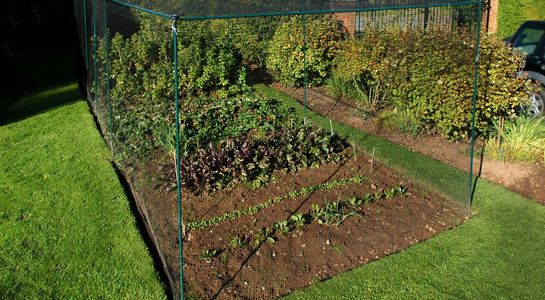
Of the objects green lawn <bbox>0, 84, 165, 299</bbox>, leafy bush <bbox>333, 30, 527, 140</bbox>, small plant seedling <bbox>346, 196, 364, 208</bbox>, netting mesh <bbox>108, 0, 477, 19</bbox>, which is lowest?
green lawn <bbox>0, 84, 165, 299</bbox>

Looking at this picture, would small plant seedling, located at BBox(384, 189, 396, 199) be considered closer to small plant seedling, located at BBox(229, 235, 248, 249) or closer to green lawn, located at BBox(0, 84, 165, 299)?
small plant seedling, located at BBox(229, 235, 248, 249)

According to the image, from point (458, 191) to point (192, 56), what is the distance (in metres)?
3.78

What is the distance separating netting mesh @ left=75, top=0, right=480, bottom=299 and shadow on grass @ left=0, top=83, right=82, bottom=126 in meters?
1.61

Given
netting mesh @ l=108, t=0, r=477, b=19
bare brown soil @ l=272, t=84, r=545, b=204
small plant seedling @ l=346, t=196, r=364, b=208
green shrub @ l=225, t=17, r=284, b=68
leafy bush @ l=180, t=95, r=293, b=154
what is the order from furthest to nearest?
green shrub @ l=225, t=17, r=284, b=68, leafy bush @ l=180, t=95, r=293, b=154, bare brown soil @ l=272, t=84, r=545, b=204, small plant seedling @ l=346, t=196, r=364, b=208, netting mesh @ l=108, t=0, r=477, b=19

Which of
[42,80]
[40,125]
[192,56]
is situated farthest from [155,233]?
[42,80]

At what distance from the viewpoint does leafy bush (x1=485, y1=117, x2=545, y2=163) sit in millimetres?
6863

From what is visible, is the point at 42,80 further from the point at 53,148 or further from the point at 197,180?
the point at 197,180

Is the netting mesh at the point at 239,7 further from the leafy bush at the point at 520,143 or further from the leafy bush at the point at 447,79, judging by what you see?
the leafy bush at the point at 520,143

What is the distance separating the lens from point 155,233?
505cm

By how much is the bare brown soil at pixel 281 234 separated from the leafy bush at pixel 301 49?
9.09ft

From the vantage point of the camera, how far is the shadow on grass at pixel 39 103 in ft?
32.4

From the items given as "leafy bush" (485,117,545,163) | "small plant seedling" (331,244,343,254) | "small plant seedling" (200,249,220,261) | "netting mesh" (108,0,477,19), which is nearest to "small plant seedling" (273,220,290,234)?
"small plant seedling" (331,244,343,254)

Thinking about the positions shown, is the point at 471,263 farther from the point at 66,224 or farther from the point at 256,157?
the point at 66,224

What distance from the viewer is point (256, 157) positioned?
6426 millimetres
